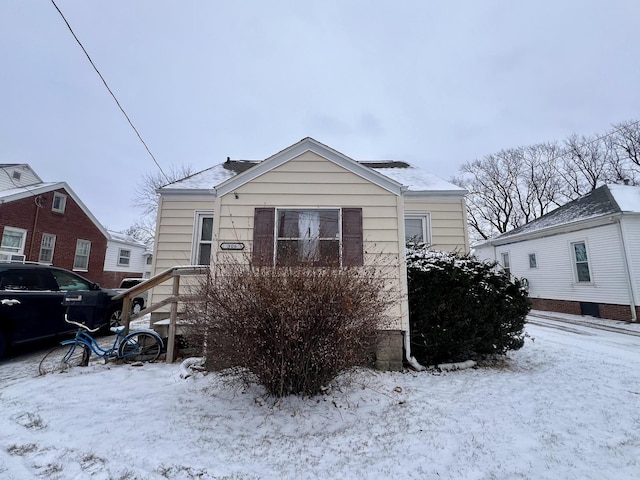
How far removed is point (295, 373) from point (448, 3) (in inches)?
454

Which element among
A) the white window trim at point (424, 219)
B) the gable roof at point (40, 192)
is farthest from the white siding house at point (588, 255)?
the gable roof at point (40, 192)

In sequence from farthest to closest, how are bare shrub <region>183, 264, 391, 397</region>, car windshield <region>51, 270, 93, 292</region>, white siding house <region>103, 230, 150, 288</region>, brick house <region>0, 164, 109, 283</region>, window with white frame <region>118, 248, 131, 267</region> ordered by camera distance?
window with white frame <region>118, 248, 131, 267</region>, white siding house <region>103, 230, 150, 288</region>, brick house <region>0, 164, 109, 283</region>, car windshield <region>51, 270, 93, 292</region>, bare shrub <region>183, 264, 391, 397</region>

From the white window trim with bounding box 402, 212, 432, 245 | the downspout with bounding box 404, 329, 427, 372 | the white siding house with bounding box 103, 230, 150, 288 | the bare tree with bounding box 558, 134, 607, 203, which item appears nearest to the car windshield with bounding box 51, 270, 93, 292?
the downspout with bounding box 404, 329, 427, 372

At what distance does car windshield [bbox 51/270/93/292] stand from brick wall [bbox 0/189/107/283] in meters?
10.7

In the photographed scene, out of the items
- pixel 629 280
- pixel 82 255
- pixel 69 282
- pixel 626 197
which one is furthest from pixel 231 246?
pixel 82 255

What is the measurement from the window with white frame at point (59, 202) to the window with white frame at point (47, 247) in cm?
149

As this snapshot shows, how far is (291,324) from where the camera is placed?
2994 millimetres

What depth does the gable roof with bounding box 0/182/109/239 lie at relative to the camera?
13.3 meters

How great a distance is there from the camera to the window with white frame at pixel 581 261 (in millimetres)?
11684

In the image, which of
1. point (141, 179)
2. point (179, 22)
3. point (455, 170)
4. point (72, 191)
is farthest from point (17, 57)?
point (455, 170)

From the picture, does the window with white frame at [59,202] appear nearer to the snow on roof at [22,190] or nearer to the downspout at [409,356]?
the snow on roof at [22,190]

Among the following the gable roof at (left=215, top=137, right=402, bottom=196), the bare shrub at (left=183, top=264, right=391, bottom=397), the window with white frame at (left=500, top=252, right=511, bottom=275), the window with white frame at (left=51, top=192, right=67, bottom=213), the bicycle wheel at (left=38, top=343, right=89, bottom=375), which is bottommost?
the bicycle wheel at (left=38, top=343, right=89, bottom=375)

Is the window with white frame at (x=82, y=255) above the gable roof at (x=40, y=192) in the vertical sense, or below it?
below

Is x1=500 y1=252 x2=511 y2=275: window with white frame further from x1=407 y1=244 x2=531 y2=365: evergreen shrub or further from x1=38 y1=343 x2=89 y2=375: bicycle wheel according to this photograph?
x1=38 y1=343 x2=89 y2=375: bicycle wheel
